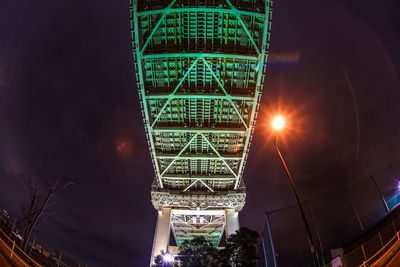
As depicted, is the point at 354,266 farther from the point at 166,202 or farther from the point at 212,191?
the point at 166,202

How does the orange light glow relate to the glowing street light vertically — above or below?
above

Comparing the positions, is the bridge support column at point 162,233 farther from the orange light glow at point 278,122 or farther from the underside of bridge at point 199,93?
the orange light glow at point 278,122

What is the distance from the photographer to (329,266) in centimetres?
1530

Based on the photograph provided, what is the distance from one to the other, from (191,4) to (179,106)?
918cm

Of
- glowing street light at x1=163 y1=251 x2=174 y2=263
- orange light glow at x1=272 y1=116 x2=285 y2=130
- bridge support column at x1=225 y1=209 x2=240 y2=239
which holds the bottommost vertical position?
glowing street light at x1=163 y1=251 x2=174 y2=263

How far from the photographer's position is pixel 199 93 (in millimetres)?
22297

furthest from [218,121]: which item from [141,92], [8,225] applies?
[8,225]

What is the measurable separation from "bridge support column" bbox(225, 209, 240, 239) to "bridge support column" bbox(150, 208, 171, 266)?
7516 millimetres

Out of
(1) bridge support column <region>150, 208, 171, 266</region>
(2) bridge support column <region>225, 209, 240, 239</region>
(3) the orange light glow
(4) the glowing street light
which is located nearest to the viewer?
(3) the orange light glow

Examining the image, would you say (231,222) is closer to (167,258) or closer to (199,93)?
(167,258)

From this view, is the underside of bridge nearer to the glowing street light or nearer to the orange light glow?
the glowing street light

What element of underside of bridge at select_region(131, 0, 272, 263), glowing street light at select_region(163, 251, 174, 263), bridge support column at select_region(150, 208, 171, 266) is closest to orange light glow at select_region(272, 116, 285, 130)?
underside of bridge at select_region(131, 0, 272, 263)

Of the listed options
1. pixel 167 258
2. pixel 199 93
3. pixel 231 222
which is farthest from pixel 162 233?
pixel 199 93

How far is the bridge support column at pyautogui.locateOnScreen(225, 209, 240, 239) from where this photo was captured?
31.3 metres
